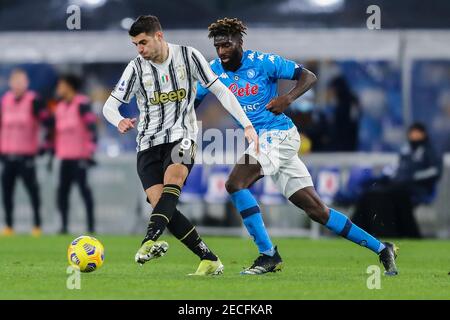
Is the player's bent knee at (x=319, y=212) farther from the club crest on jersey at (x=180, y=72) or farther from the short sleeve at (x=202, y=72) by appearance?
the club crest on jersey at (x=180, y=72)

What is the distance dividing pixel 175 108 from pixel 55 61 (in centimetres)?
1041

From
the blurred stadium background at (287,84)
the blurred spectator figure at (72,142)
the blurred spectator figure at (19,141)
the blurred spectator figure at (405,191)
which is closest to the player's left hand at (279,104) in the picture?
the blurred spectator figure at (405,191)

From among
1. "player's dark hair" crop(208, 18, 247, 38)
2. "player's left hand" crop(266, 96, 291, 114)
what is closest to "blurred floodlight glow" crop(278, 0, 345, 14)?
"player's dark hair" crop(208, 18, 247, 38)

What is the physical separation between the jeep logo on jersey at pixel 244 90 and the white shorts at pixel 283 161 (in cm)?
37

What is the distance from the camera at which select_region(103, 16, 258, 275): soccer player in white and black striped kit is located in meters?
Result: 9.91

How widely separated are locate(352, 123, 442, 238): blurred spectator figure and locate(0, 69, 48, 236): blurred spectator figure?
16.2ft

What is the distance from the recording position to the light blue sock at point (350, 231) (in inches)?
406

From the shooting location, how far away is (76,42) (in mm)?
19906

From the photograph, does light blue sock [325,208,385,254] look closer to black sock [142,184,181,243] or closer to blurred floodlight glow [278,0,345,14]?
black sock [142,184,181,243]

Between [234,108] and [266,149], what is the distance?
0.64 meters

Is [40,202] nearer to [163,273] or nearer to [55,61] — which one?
[55,61]

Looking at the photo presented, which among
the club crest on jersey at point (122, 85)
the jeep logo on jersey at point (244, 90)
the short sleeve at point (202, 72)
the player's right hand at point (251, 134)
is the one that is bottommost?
the player's right hand at point (251, 134)

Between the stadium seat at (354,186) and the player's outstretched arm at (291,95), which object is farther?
the stadium seat at (354,186)
